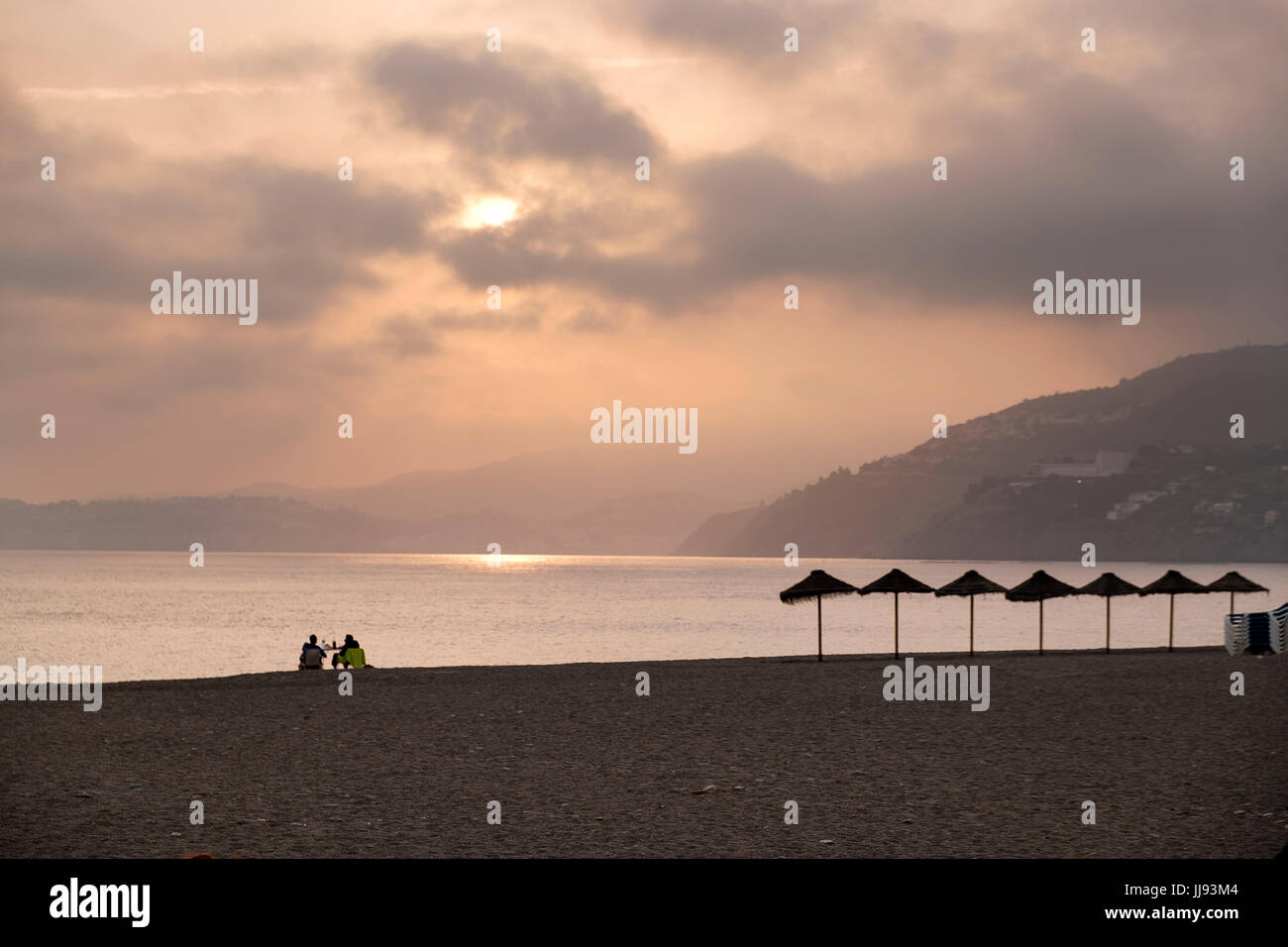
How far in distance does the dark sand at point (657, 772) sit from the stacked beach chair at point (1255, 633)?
7.32 metres

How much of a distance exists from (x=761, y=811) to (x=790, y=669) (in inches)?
623

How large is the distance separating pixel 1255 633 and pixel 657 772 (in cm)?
2226

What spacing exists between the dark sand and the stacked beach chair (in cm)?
732

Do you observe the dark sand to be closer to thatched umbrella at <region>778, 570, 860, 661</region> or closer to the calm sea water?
thatched umbrella at <region>778, 570, 860, 661</region>

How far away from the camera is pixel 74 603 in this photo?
94.1m

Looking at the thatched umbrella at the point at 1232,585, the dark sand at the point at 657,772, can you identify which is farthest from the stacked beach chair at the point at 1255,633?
the dark sand at the point at 657,772

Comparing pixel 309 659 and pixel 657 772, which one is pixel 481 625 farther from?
pixel 657 772

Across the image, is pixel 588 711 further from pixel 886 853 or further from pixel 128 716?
pixel 886 853

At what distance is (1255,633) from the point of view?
28.2m

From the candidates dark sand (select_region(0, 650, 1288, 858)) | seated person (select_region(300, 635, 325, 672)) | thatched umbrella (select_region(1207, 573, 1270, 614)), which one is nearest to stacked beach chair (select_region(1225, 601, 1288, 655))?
thatched umbrella (select_region(1207, 573, 1270, 614))

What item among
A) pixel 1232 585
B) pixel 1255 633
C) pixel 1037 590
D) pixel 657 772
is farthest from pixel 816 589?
pixel 657 772

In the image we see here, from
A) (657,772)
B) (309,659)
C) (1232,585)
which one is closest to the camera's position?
(657,772)

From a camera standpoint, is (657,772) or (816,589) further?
(816,589)

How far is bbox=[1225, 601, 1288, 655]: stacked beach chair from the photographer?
91.9 feet
